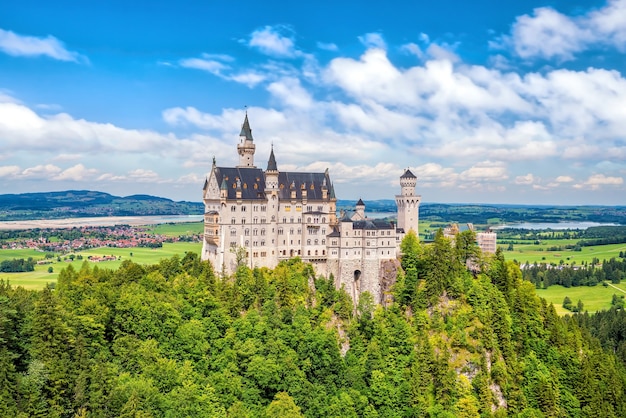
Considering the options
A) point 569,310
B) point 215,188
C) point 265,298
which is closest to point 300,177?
point 215,188

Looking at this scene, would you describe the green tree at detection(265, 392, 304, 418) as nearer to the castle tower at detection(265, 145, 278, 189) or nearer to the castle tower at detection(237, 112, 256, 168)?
the castle tower at detection(265, 145, 278, 189)

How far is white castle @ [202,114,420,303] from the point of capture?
87188 millimetres

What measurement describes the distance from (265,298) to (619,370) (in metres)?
60.0

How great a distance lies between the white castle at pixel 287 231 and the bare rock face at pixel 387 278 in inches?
6.0

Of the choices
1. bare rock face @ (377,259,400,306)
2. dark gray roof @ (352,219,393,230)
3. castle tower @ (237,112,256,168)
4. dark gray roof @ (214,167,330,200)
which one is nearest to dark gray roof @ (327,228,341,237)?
dark gray roof @ (352,219,393,230)

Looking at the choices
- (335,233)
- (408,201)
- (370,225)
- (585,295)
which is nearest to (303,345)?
(335,233)

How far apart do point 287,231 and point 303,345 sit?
68.2ft

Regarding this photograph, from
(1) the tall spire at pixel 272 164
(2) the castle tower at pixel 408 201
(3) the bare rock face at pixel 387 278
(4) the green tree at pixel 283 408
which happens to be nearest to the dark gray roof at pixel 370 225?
(3) the bare rock face at pixel 387 278

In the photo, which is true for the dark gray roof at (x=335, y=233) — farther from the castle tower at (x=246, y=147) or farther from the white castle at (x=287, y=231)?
the castle tower at (x=246, y=147)

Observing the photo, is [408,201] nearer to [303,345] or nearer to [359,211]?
[359,211]

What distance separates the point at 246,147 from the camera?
310 feet

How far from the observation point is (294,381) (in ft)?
236

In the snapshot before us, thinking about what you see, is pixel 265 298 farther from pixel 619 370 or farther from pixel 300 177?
pixel 619 370

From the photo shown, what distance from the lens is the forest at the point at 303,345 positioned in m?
59.0
